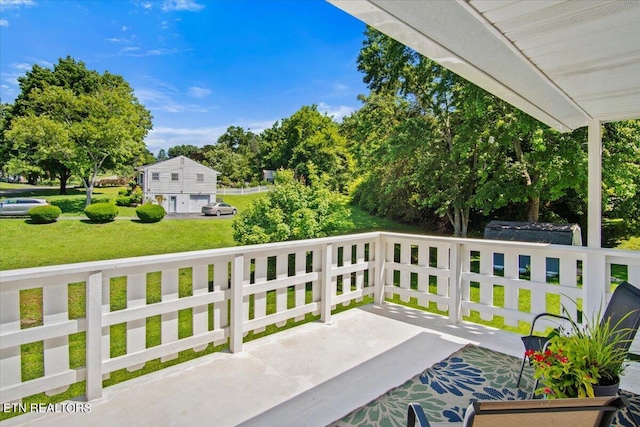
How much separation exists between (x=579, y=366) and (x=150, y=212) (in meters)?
16.0

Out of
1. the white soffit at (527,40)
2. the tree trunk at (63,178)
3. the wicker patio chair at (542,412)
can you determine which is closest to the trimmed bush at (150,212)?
the tree trunk at (63,178)

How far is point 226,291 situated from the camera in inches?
107

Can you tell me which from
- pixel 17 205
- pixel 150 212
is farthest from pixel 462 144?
pixel 17 205

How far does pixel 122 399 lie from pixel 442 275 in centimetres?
287

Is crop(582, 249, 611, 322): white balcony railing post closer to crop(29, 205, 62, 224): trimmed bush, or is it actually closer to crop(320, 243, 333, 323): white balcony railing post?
crop(320, 243, 333, 323): white balcony railing post

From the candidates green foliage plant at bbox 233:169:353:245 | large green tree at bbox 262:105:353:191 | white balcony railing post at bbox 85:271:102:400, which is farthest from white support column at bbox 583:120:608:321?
large green tree at bbox 262:105:353:191

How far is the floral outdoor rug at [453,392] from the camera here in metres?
1.94

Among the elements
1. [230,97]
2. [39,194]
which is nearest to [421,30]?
[39,194]

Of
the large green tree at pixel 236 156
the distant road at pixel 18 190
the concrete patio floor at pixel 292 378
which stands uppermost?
the large green tree at pixel 236 156

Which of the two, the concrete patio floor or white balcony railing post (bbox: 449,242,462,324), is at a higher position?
white balcony railing post (bbox: 449,242,462,324)

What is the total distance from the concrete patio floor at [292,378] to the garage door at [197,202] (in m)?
14.1

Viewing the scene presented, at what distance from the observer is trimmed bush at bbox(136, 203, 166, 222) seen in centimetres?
1502

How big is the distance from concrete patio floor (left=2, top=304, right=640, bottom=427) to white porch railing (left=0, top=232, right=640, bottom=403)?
140 mm

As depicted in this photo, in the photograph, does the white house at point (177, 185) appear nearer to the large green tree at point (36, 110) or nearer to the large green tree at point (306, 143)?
the large green tree at point (36, 110)
